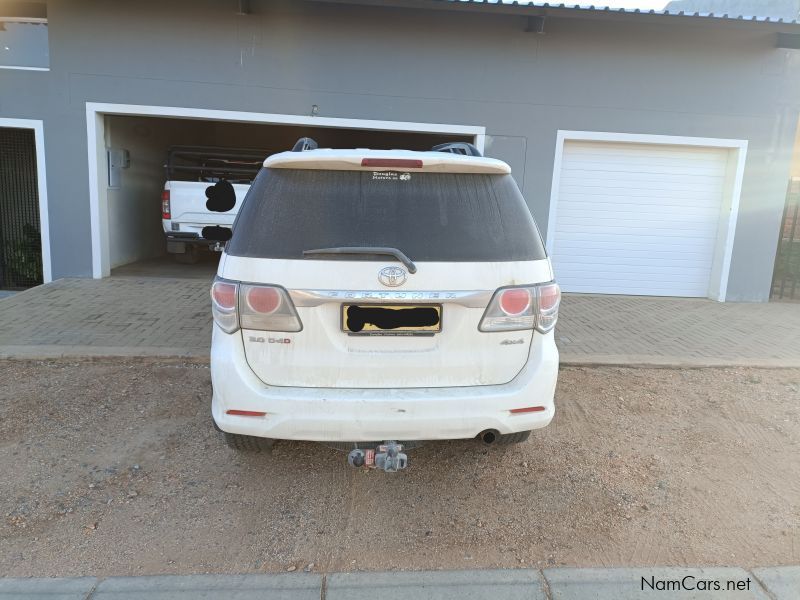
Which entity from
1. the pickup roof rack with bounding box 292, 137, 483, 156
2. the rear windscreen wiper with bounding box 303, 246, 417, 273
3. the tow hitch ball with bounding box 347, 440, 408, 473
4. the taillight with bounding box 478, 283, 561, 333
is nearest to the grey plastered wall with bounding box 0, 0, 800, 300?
the pickup roof rack with bounding box 292, 137, 483, 156

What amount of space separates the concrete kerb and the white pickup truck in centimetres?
686

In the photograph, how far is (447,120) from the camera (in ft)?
27.1

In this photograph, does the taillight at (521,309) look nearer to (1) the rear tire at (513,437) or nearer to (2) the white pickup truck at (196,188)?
(1) the rear tire at (513,437)

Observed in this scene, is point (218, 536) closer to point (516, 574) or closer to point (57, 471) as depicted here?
point (57, 471)

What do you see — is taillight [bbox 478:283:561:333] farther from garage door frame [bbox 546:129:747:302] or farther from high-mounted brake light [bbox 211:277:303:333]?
garage door frame [bbox 546:129:747:302]

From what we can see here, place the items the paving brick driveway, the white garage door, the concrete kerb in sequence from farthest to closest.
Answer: the white garage door, the paving brick driveway, the concrete kerb

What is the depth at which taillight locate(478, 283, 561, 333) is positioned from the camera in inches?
106

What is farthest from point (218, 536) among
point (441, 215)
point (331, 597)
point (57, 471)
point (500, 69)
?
point (500, 69)

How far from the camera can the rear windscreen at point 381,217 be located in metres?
2.64

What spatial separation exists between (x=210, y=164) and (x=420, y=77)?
491 cm

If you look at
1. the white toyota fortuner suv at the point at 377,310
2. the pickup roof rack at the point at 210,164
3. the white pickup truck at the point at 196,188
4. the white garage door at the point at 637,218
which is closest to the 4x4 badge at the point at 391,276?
the white toyota fortuner suv at the point at 377,310

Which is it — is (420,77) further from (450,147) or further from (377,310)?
(377,310)

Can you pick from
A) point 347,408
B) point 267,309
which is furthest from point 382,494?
point 267,309

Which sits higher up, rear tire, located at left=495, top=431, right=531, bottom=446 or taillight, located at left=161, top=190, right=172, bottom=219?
taillight, located at left=161, top=190, right=172, bottom=219
